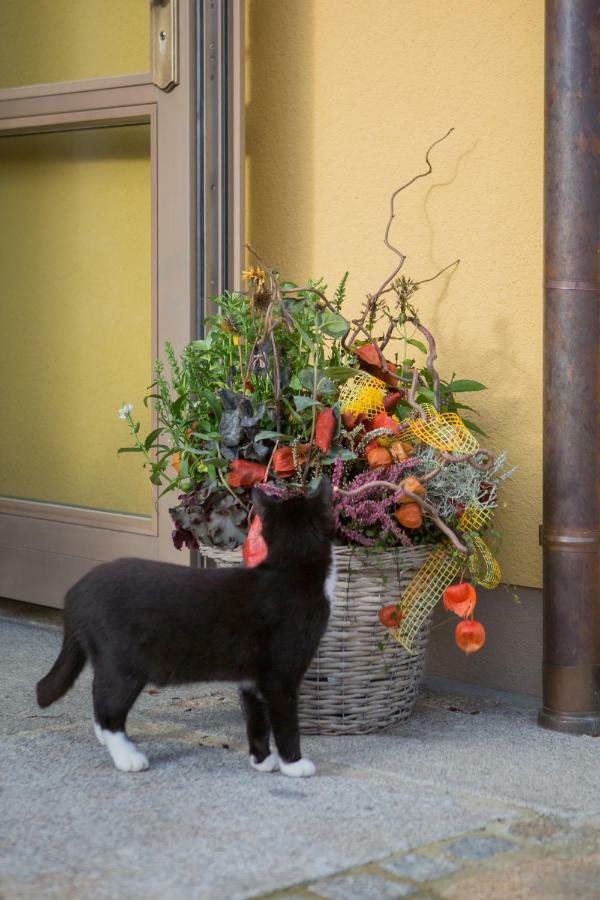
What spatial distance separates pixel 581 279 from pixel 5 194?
2.56 m

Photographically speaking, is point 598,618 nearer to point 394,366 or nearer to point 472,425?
point 472,425

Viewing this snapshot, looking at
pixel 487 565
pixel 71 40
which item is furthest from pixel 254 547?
pixel 71 40

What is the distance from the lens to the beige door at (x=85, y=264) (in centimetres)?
390

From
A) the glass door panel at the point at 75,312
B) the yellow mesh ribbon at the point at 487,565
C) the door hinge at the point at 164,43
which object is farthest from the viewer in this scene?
the glass door panel at the point at 75,312

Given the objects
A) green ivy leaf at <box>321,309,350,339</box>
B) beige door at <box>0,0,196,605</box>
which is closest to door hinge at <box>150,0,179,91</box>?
beige door at <box>0,0,196,605</box>

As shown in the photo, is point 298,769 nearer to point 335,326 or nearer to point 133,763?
point 133,763

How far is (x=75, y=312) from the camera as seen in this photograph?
4.49 meters

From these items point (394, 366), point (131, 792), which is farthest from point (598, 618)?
point (131, 792)

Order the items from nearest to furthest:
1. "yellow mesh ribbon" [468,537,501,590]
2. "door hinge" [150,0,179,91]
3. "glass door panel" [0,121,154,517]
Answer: "yellow mesh ribbon" [468,537,501,590], "door hinge" [150,0,179,91], "glass door panel" [0,121,154,517]

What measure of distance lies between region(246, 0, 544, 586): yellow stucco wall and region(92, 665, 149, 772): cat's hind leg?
1.24 meters

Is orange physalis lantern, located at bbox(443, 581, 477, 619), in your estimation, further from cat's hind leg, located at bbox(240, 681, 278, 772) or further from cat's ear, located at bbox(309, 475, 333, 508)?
cat's hind leg, located at bbox(240, 681, 278, 772)

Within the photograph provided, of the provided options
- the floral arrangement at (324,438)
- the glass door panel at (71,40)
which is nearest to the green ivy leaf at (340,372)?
the floral arrangement at (324,438)

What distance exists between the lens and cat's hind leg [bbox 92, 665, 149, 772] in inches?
105

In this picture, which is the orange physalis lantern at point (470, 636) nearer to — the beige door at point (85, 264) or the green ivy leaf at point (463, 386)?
the green ivy leaf at point (463, 386)
